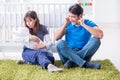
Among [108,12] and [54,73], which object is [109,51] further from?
[108,12]

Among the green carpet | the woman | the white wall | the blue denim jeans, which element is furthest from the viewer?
the white wall

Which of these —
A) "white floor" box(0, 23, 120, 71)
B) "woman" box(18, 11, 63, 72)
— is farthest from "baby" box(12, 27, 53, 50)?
"white floor" box(0, 23, 120, 71)

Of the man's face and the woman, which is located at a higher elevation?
the man's face

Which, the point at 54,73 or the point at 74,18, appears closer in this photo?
the point at 54,73

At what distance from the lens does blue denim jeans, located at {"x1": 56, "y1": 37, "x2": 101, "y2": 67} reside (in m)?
2.50

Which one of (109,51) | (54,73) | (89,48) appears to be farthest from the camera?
(109,51)

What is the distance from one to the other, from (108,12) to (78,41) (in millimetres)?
2122

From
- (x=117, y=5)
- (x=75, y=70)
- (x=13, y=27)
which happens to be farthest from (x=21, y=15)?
(x=117, y=5)

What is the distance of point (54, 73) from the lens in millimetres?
2285

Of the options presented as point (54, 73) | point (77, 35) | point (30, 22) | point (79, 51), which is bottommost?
point (54, 73)

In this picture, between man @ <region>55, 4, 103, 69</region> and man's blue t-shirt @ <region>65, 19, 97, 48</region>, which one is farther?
man's blue t-shirt @ <region>65, 19, 97, 48</region>

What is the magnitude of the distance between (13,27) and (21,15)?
0.54 feet

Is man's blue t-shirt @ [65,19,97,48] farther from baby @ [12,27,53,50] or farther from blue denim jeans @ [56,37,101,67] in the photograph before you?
baby @ [12,27,53,50]

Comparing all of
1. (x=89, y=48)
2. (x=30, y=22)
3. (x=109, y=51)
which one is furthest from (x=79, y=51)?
(x=109, y=51)
